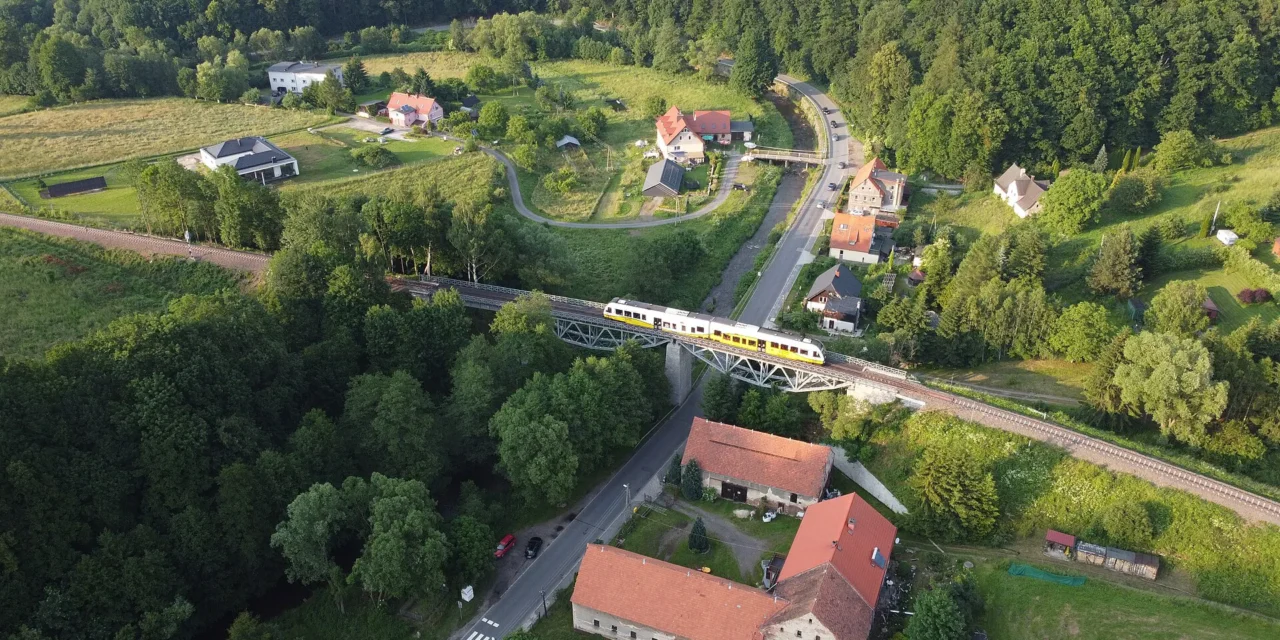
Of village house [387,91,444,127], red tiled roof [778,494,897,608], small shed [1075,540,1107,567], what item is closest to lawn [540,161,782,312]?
red tiled roof [778,494,897,608]

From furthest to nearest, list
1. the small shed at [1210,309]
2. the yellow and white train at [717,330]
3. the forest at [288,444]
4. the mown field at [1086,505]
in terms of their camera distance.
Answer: the small shed at [1210,309]
the yellow and white train at [717,330]
the mown field at [1086,505]
the forest at [288,444]

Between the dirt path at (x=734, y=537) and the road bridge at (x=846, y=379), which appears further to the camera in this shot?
the dirt path at (x=734, y=537)

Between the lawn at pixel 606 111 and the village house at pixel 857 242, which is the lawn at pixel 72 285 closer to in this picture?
the lawn at pixel 606 111

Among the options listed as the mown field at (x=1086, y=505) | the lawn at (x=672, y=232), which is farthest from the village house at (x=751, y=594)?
the lawn at (x=672, y=232)

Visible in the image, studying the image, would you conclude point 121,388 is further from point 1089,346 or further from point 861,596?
point 1089,346

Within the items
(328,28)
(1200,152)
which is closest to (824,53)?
(1200,152)

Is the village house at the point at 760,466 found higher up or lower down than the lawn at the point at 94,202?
lower down
